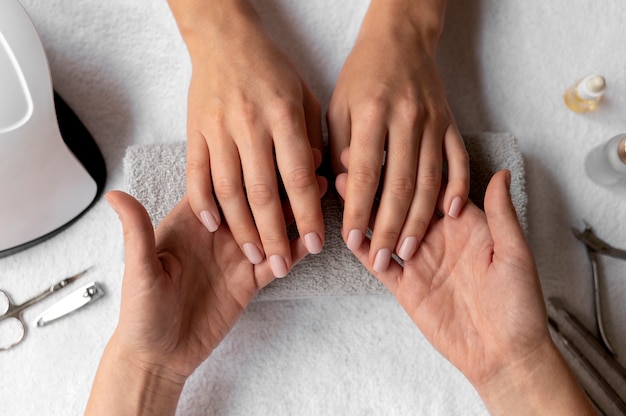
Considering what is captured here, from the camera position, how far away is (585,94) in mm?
833

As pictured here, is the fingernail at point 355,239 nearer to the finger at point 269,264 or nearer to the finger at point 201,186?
the finger at point 269,264

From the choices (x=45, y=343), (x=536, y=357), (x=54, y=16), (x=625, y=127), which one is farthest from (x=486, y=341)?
(x=54, y=16)

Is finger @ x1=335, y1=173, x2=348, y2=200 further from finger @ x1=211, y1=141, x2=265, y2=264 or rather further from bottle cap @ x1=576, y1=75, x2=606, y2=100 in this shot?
bottle cap @ x1=576, y1=75, x2=606, y2=100

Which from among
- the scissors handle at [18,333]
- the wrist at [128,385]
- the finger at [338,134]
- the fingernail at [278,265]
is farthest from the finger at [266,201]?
the scissors handle at [18,333]

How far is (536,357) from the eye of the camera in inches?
25.9

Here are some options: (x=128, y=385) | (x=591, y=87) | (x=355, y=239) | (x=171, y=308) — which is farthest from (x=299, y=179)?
(x=591, y=87)

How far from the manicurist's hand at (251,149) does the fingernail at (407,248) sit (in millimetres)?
105

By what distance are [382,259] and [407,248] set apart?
0.11ft

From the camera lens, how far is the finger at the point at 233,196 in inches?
27.3

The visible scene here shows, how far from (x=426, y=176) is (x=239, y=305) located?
11.7 inches

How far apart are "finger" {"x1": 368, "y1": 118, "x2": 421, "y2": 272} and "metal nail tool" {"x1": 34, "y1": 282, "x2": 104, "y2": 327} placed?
1.39ft

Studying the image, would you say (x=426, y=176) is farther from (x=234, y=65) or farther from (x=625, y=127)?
(x=625, y=127)

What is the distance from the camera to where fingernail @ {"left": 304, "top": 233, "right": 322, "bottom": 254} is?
2.28 feet

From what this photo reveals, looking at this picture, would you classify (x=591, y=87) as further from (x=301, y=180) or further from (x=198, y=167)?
(x=198, y=167)
